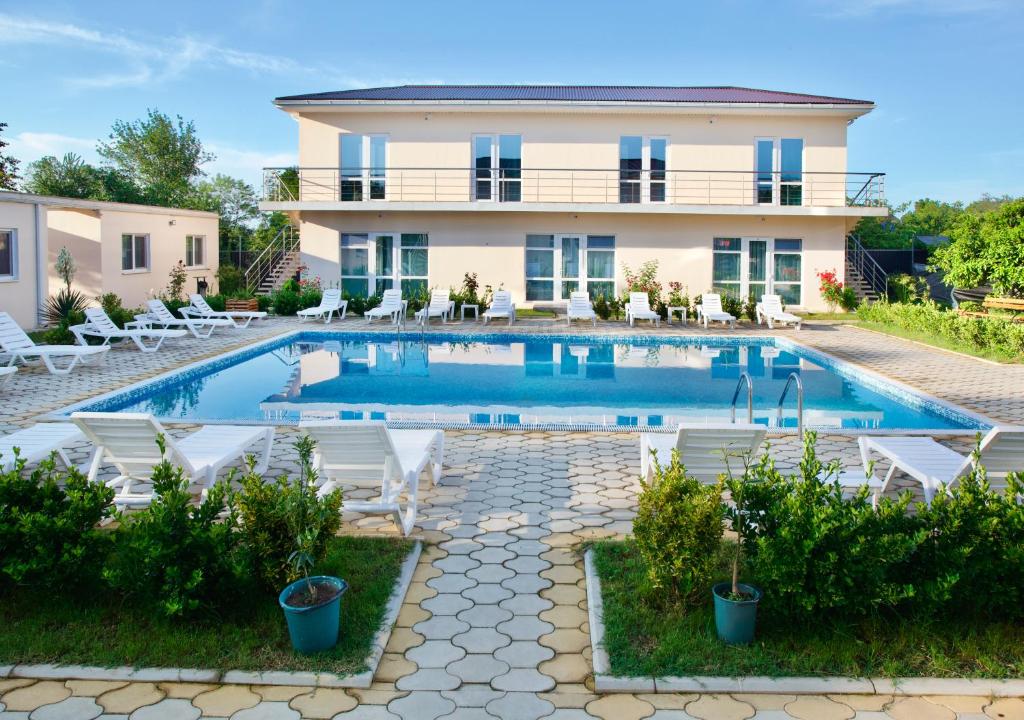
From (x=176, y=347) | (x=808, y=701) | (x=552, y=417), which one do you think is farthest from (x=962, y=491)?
(x=176, y=347)

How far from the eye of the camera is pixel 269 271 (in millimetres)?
24734

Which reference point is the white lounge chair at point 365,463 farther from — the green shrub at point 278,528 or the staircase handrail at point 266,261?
the staircase handrail at point 266,261

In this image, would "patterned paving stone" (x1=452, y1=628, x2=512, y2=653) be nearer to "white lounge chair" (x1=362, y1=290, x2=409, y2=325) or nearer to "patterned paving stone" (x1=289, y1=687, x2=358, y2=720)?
"patterned paving stone" (x1=289, y1=687, x2=358, y2=720)

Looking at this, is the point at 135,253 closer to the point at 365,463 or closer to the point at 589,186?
the point at 589,186

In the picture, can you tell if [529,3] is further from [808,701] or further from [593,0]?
[808,701]

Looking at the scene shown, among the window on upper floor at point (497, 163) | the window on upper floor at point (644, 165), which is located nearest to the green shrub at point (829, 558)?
the window on upper floor at point (644, 165)

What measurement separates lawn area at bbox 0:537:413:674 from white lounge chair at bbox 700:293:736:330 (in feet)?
50.8

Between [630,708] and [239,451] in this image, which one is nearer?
[630,708]

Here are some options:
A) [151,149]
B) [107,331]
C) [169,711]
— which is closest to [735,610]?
[169,711]

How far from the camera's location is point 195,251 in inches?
915

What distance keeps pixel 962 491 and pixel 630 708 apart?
1876 mm

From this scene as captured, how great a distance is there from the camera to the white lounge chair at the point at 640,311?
18.5 metres

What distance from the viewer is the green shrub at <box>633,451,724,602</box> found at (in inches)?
155

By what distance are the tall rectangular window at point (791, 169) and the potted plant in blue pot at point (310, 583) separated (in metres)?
20.0
